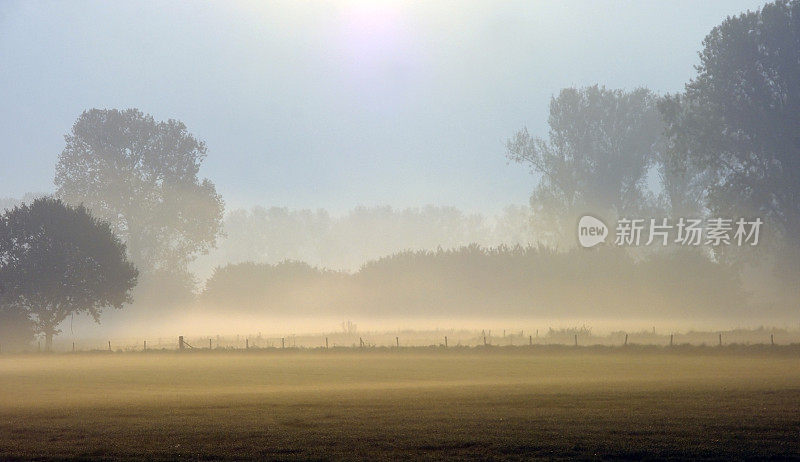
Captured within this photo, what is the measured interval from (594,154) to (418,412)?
65057 millimetres

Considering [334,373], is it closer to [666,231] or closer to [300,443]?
[300,443]

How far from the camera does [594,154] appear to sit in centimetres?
8588

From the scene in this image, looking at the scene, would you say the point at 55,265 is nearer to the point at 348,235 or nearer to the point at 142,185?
the point at 142,185

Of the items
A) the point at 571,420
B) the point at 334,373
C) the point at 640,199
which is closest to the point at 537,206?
the point at 640,199

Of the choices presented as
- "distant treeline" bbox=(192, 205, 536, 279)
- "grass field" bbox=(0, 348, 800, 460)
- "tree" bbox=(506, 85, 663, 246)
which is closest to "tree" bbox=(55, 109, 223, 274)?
"tree" bbox=(506, 85, 663, 246)

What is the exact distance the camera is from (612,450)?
19250 millimetres

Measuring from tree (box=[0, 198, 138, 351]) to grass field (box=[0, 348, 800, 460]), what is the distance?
2676 cm

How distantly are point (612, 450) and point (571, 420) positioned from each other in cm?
365

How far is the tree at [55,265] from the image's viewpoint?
6831cm

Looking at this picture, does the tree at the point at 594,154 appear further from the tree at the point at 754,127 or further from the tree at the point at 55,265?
the tree at the point at 55,265

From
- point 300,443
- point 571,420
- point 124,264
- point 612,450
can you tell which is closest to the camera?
point 612,450

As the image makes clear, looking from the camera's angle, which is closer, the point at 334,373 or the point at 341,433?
the point at 341,433
